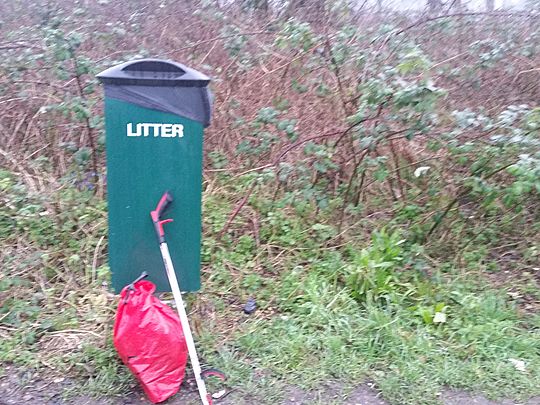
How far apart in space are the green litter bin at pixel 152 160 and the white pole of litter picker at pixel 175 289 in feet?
0.17

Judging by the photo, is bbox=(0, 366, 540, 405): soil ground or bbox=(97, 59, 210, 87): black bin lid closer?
bbox=(97, 59, 210, 87): black bin lid

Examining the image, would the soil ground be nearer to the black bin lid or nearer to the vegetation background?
the vegetation background

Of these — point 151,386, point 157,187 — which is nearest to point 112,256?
point 157,187

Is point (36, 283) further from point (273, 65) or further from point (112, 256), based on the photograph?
point (273, 65)

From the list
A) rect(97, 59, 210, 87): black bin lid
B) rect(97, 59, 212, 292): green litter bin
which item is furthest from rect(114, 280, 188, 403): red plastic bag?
rect(97, 59, 210, 87): black bin lid

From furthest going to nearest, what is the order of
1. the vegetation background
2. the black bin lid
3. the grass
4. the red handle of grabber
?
the vegetation background
the grass
the red handle of grabber
the black bin lid

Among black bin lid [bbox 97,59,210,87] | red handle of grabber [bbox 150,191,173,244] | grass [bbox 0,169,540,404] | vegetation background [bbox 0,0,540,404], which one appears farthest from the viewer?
vegetation background [bbox 0,0,540,404]

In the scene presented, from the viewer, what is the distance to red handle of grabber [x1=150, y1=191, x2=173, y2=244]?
3.57 m

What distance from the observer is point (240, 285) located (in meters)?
4.72

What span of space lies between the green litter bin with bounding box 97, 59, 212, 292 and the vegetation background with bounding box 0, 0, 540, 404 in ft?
2.19

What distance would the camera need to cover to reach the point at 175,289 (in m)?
3.50

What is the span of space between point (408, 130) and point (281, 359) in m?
2.09

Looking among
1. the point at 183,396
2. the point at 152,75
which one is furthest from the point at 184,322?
the point at 152,75

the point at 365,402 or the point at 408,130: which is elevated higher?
A: the point at 408,130
